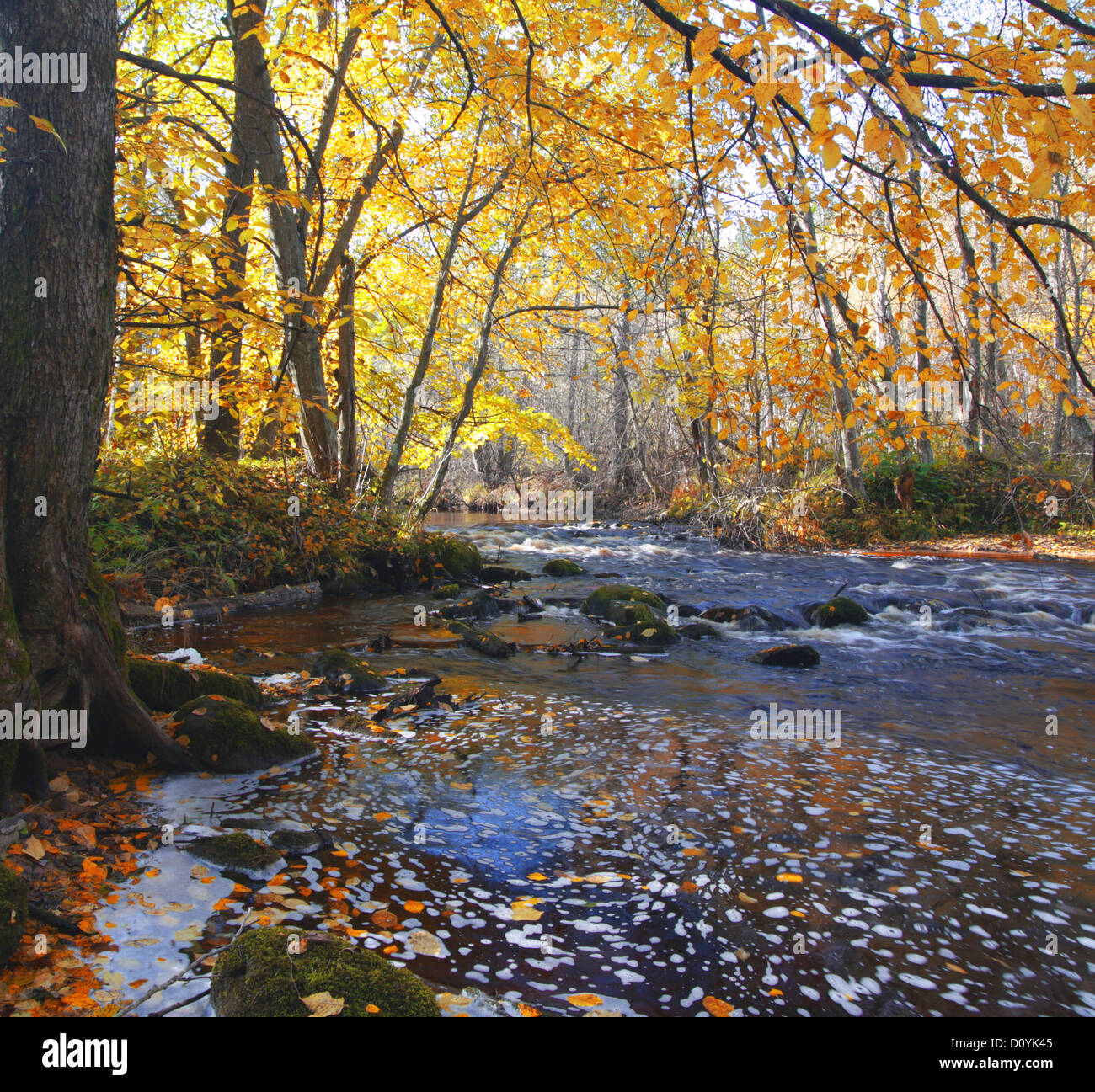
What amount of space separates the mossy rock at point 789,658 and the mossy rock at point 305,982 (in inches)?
250

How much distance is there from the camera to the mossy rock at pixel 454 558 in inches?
554

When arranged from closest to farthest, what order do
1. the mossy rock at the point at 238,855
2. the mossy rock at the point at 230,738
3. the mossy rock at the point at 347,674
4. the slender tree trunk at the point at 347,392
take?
1. the mossy rock at the point at 238,855
2. the mossy rock at the point at 230,738
3. the mossy rock at the point at 347,674
4. the slender tree trunk at the point at 347,392

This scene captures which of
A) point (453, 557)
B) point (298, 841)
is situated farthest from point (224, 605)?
point (298, 841)

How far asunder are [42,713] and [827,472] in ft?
62.2

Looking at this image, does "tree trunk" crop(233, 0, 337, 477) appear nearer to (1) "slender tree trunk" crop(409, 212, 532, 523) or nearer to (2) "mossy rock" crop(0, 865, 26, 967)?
(1) "slender tree trunk" crop(409, 212, 532, 523)

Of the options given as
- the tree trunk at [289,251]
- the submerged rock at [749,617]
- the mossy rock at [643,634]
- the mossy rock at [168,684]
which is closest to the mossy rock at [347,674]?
the mossy rock at [168,684]

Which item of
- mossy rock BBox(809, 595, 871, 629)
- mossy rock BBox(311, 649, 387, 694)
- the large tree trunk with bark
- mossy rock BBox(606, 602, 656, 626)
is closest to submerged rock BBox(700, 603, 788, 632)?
mossy rock BBox(809, 595, 871, 629)

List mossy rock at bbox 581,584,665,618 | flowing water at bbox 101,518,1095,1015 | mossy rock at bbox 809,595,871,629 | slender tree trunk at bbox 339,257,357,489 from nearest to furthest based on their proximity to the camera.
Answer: flowing water at bbox 101,518,1095,1015, mossy rock at bbox 809,595,871,629, mossy rock at bbox 581,584,665,618, slender tree trunk at bbox 339,257,357,489

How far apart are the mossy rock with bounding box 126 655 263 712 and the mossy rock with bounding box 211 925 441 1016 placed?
Result: 2.84 metres

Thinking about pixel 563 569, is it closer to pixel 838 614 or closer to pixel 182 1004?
pixel 838 614

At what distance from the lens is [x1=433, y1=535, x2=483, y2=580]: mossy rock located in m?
14.1

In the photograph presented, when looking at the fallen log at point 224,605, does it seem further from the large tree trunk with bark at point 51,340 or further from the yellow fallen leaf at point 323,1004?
the yellow fallen leaf at point 323,1004

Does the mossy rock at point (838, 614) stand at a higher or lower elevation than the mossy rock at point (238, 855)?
higher

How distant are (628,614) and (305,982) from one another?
777 centimetres
